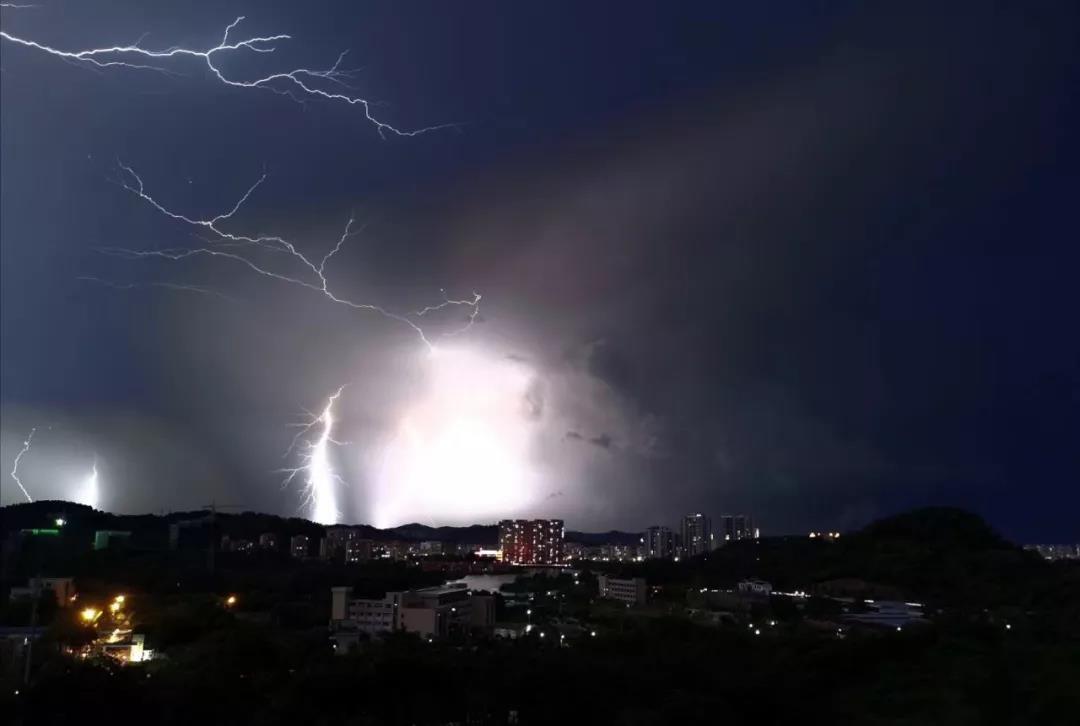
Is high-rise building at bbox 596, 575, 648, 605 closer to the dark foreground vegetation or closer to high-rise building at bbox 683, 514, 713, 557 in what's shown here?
the dark foreground vegetation

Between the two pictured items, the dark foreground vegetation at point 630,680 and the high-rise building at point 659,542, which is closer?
the dark foreground vegetation at point 630,680

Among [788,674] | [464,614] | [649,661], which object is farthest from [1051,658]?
[464,614]

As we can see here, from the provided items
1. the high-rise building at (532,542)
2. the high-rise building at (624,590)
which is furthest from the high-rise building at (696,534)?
the high-rise building at (624,590)

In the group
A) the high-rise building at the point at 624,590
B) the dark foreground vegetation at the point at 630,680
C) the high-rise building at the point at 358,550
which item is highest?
the dark foreground vegetation at the point at 630,680

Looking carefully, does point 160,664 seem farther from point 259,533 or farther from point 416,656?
point 259,533

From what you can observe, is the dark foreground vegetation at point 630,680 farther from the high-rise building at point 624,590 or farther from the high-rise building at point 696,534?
the high-rise building at point 696,534

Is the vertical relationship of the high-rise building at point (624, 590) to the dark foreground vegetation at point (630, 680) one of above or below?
below
